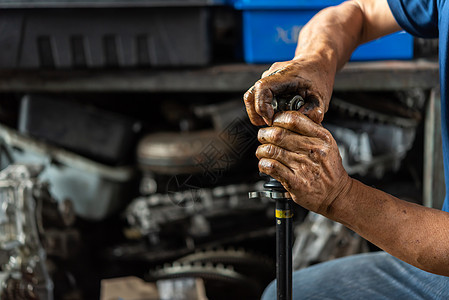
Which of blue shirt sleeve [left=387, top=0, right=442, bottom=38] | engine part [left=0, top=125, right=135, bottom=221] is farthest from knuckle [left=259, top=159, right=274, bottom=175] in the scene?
engine part [left=0, top=125, right=135, bottom=221]

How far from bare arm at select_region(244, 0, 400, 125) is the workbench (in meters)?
0.37

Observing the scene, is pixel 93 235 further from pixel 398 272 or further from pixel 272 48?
pixel 398 272

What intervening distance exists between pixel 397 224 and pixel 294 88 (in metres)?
0.25

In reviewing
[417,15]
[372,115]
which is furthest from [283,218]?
[372,115]

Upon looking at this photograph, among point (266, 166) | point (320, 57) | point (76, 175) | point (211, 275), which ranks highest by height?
point (320, 57)

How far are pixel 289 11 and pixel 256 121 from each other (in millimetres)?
817

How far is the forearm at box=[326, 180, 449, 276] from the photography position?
0.64m

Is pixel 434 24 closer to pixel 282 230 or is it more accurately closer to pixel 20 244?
pixel 282 230

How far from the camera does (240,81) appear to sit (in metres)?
1.36

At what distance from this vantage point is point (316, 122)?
634mm

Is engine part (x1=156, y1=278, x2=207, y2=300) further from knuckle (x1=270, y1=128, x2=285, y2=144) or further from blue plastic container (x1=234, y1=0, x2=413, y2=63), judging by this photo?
knuckle (x1=270, y1=128, x2=285, y2=144)

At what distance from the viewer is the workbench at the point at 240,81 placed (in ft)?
4.37

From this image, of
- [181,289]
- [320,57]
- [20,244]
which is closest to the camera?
[320,57]

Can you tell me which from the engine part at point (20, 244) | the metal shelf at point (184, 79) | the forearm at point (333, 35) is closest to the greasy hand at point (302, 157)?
the forearm at point (333, 35)
